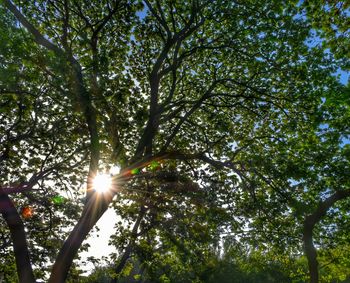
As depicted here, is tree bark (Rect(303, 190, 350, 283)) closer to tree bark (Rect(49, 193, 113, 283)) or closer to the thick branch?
tree bark (Rect(49, 193, 113, 283))

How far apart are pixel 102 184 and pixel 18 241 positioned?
3.77 m

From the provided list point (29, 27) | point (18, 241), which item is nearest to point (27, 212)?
point (18, 241)

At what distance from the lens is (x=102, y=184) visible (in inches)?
494

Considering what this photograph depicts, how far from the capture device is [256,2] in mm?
12836

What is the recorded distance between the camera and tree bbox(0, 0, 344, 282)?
35.4 feet

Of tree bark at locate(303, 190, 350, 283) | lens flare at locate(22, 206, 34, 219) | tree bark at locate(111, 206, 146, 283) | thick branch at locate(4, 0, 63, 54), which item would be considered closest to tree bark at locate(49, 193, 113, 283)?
tree bark at locate(111, 206, 146, 283)

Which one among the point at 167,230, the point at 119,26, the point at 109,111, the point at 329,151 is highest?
the point at 119,26

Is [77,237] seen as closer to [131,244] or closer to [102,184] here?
[102,184]

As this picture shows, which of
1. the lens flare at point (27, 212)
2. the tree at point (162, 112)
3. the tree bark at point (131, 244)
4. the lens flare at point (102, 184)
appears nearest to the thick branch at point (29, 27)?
the tree at point (162, 112)

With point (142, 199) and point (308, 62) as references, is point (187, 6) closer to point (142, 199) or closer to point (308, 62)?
point (308, 62)

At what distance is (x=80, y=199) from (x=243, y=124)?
34.0 ft

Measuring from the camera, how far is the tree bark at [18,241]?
9.65 metres

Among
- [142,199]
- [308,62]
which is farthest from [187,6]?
[142,199]

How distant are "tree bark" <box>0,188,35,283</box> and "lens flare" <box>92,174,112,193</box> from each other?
10.3ft
